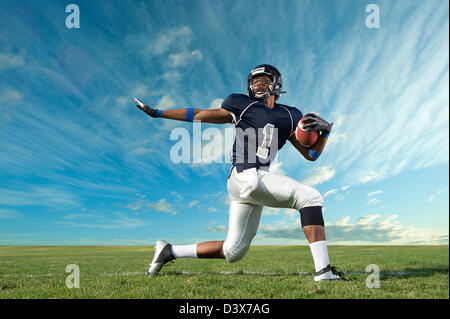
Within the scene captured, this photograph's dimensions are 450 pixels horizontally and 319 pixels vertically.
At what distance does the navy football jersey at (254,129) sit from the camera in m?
4.46

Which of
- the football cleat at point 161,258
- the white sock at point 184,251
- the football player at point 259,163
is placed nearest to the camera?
the football player at point 259,163

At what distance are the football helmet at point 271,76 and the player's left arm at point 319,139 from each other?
674 millimetres

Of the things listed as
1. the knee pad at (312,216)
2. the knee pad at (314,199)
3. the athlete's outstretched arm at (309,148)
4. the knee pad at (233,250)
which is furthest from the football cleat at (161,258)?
the athlete's outstretched arm at (309,148)

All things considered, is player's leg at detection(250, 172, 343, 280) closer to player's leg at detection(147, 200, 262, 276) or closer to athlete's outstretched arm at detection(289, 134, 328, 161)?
player's leg at detection(147, 200, 262, 276)

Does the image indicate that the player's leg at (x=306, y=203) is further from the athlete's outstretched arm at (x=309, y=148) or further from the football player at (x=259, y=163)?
the athlete's outstretched arm at (x=309, y=148)

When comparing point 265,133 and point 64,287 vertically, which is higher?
point 265,133

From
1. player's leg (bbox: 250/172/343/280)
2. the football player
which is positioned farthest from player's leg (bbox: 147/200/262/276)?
player's leg (bbox: 250/172/343/280)

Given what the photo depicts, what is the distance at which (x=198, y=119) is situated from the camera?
15.0 ft
